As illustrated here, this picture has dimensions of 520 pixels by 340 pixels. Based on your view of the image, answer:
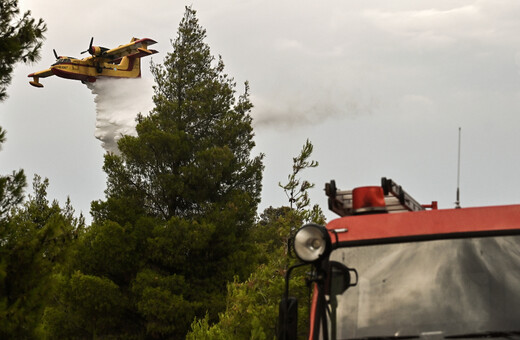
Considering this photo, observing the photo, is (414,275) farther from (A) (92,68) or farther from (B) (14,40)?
(A) (92,68)

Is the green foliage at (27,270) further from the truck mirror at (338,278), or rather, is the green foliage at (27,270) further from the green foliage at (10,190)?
the truck mirror at (338,278)

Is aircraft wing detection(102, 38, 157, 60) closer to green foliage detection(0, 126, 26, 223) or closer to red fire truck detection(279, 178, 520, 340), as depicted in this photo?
green foliage detection(0, 126, 26, 223)

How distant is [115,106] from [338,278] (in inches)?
2411

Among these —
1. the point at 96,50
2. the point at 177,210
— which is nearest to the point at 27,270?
the point at 177,210

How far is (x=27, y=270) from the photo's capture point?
1273 cm

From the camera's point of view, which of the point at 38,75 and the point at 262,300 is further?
the point at 38,75

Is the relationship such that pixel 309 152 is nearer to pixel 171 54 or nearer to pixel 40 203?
pixel 171 54

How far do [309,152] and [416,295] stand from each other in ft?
47.3

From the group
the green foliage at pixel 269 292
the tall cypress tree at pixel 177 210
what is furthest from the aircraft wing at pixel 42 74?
the green foliage at pixel 269 292

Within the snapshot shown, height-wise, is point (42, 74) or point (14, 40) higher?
point (42, 74)

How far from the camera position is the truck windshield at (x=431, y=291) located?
5766 mm

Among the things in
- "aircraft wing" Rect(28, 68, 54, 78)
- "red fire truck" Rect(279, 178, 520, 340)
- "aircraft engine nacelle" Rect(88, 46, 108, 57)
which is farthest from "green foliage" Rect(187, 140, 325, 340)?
"aircraft wing" Rect(28, 68, 54, 78)

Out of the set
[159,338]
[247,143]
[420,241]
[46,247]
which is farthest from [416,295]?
[247,143]

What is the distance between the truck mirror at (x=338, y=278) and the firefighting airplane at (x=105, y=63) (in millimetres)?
58699
